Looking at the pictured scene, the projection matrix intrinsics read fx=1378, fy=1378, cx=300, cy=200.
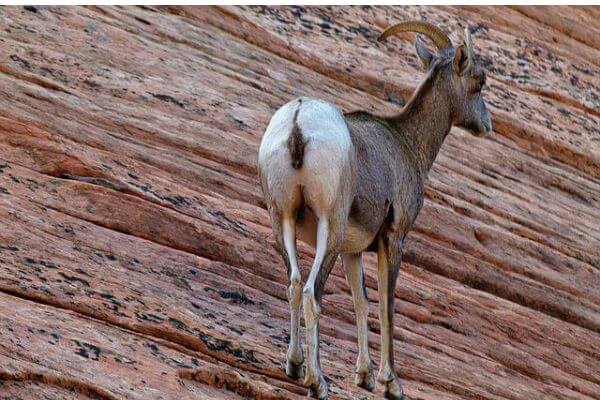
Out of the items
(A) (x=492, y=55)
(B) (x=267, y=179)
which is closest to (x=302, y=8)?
(A) (x=492, y=55)

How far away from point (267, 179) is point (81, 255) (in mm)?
2031

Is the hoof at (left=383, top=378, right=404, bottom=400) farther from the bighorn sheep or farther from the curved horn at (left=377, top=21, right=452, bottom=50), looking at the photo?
the curved horn at (left=377, top=21, right=452, bottom=50)

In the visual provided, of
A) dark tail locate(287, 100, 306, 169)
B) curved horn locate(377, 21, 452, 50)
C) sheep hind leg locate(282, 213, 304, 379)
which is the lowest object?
sheep hind leg locate(282, 213, 304, 379)

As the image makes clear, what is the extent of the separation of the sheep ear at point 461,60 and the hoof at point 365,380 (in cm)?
281

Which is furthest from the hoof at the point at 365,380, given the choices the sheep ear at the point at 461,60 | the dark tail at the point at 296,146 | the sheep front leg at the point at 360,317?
the sheep ear at the point at 461,60

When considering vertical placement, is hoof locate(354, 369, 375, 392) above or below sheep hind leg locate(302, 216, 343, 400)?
below

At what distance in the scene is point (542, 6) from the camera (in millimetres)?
21031

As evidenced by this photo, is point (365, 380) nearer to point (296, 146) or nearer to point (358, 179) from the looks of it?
point (358, 179)

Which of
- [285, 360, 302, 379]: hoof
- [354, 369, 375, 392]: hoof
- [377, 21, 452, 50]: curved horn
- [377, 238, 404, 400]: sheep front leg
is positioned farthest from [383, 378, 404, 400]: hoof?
[377, 21, 452, 50]: curved horn

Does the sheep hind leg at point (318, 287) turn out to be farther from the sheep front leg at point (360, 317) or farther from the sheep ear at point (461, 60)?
the sheep ear at point (461, 60)

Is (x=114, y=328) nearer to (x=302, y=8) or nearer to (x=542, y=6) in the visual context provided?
(x=302, y=8)

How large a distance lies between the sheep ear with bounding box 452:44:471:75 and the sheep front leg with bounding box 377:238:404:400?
1.93 metres

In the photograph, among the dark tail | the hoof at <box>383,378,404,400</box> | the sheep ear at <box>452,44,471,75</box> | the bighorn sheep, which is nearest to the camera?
the dark tail

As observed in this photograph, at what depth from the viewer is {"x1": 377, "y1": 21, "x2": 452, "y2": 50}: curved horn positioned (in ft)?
35.1
